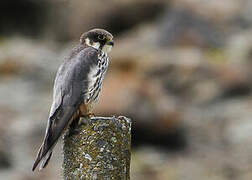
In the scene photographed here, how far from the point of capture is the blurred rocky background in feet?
84.0

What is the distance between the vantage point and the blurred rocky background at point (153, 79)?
84.0 ft

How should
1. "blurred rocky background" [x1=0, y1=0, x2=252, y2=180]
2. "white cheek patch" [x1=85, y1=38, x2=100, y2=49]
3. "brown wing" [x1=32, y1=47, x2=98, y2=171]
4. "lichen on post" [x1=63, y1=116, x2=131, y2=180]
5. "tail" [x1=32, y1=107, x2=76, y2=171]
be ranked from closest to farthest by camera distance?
"lichen on post" [x1=63, y1=116, x2=131, y2=180] → "tail" [x1=32, y1=107, x2=76, y2=171] → "brown wing" [x1=32, y1=47, x2=98, y2=171] → "white cheek patch" [x1=85, y1=38, x2=100, y2=49] → "blurred rocky background" [x1=0, y1=0, x2=252, y2=180]

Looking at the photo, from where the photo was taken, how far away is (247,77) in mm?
32625

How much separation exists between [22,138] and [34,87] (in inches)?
232

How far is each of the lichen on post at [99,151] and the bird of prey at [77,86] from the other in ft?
1.77

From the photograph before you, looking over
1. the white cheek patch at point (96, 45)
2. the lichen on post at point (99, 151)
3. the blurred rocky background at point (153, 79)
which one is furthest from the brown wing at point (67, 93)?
the blurred rocky background at point (153, 79)

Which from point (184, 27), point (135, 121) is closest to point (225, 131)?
point (135, 121)

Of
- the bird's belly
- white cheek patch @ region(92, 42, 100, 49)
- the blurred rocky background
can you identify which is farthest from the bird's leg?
the blurred rocky background

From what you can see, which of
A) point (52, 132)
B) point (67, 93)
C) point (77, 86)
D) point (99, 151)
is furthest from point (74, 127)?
point (77, 86)

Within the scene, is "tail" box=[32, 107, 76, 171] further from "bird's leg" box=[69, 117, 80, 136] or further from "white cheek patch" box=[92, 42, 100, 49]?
"white cheek patch" box=[92, 42, 100, 49]

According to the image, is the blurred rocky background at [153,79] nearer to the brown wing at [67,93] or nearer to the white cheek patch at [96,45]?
the white cheek patch at [96,45]

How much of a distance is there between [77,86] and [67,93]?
0.27m

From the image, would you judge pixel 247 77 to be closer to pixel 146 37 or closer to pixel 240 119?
pixel 240 119

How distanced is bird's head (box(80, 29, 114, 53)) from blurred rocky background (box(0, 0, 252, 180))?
42.6ft
